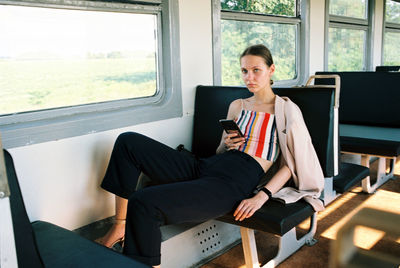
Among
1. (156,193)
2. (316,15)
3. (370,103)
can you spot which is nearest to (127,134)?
(156,193)

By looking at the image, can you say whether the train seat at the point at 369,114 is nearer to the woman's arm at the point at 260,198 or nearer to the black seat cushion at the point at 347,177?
the black seat cushion at the point at 347,177

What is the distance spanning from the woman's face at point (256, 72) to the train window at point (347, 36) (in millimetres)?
2665

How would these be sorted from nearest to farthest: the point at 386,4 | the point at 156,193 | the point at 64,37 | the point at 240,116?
the point at 156,193 < the point at 64,37 < the point at 240,116 < the point at 386,4

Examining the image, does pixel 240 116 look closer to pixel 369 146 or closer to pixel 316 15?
pixel 369 146

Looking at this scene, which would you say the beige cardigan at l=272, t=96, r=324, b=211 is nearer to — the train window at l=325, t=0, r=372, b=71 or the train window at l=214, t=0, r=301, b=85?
the train window at l=214, t=0, r=301, b=85

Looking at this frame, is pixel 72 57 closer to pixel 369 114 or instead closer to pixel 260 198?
pixel 260 198

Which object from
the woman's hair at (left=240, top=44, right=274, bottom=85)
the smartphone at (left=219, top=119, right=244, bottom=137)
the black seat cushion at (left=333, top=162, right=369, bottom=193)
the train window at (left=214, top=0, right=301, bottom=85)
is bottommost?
the black seat cushion at (left=333, top=162, right=369, bottom=193)

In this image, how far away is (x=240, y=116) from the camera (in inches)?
102

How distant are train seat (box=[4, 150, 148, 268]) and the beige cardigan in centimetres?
96

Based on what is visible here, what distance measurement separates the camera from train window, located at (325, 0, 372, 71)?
5037mm

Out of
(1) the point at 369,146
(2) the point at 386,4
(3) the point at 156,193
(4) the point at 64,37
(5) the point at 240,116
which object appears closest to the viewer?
(3) the point at 156,193

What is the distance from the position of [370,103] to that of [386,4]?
3076mm

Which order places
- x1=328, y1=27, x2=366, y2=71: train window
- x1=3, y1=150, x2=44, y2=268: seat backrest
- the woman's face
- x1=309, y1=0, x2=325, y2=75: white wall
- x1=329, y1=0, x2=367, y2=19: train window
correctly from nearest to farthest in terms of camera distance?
x1=3, y1=150, x2=44, y2=268: seat backrest
the woman's face
x1=309, y1=0, x2=325, y2=75: white wall
x1=329, y1=0, x2=367, y2=19: train window
x1=328, y1=27, x2=366, y2=71: train window

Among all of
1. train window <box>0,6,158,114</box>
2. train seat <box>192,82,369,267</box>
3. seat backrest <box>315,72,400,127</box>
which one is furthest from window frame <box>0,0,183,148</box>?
seat backrest <box>315,72,400,127</box>
